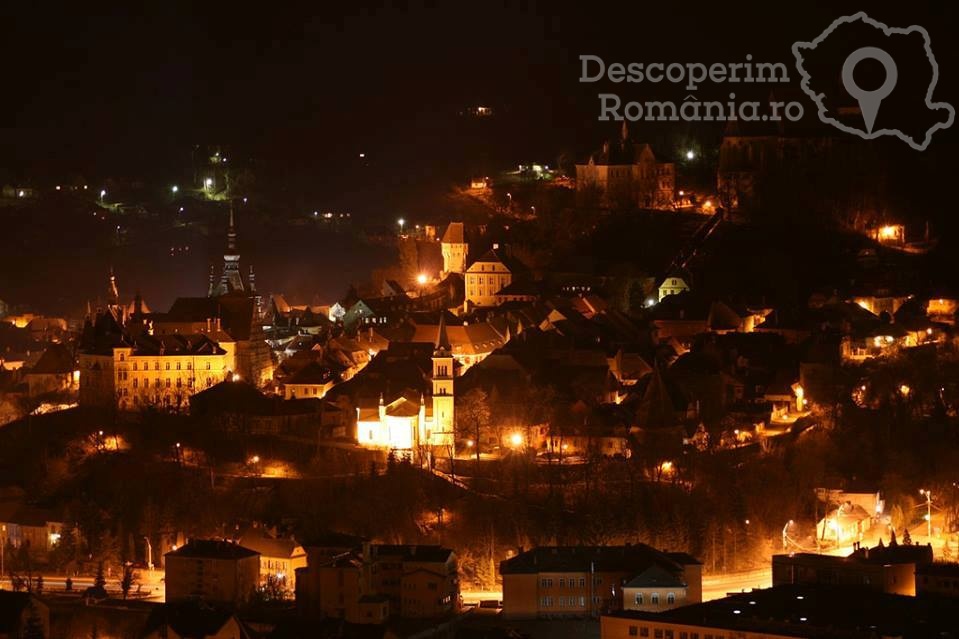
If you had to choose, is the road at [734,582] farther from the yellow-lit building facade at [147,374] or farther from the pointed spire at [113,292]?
the pointed spire at [113,292]

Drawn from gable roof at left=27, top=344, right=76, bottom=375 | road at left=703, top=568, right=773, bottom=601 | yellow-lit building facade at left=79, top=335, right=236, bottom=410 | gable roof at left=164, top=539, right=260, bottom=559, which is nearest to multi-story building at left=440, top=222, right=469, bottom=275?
gable roof at left=27, top=344, right=76, bottom=375

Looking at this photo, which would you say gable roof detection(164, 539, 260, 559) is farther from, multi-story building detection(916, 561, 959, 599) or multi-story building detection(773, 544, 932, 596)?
multi-story building detection(916, 561, 959, 599)

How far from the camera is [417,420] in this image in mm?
50125

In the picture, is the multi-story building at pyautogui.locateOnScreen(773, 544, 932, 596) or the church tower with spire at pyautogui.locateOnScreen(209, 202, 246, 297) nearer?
the multi-story building at pyautogui.locateOnScreen(773, 544, 932, 596)

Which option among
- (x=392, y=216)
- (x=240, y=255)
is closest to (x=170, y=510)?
(x=240, y=255)

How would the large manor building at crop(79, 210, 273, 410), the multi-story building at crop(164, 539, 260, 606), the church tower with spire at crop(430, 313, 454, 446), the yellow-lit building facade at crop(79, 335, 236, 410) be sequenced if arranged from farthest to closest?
1. the large manor building at crop(79, 210, 273, 410)
2. the yellow-lit building facade at crop(79, 335, 236, 410)
3. the church tower with spire at crop(430, 313, 454, 446)
4. the multi-story building at crop(164, 539, 260, 606)

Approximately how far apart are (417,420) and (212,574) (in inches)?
292

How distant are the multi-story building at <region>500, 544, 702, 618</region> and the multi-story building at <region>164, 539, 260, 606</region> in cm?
472

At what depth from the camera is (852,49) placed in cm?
6644

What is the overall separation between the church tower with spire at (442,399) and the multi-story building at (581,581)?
651 centimetres

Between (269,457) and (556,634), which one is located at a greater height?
(269,457)

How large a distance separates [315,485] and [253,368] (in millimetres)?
8011

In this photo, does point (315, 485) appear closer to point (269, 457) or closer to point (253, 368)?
point (269, 457)

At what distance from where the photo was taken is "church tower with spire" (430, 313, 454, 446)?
4994cm
